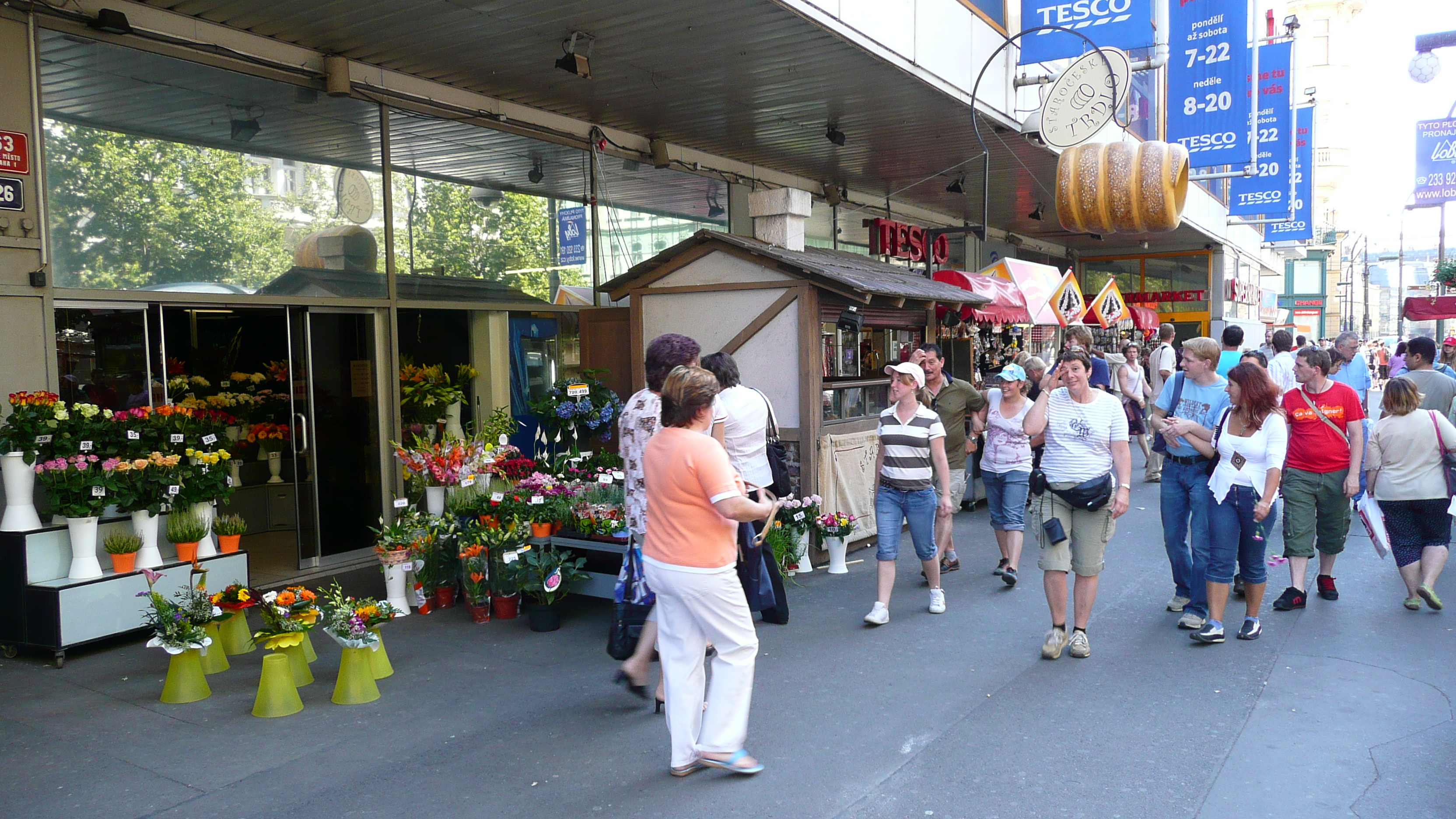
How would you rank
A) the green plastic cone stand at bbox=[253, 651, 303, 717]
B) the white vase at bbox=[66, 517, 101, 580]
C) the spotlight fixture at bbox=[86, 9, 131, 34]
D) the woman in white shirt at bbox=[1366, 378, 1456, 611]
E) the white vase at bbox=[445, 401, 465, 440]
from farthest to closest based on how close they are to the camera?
1. the white vase at bbox=[445, 401, 465, 440]
2. the woman in white shirt at bbox=[1366, 378, 1456, 611]
3. the spotlight fixture at bbox=[86, 9, 131, 34]
4. the white vase at bbox=[66, 517, 101, 580]
5. the green plastic cone stand at bbox=[253, 651, 303, 717]

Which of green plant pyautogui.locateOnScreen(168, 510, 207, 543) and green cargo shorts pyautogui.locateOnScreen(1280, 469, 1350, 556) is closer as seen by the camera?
green plant pyautogui.locateOnScreen(168, 510, 207, 543)

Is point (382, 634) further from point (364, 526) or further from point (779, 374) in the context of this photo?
point (779, 374)

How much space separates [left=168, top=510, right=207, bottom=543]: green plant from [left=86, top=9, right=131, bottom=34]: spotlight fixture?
302 centimetres

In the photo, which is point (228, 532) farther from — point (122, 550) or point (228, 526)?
point (122, 550)

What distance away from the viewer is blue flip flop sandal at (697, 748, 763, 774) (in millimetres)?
4125

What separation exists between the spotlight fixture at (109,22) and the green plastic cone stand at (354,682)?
417 centimetres

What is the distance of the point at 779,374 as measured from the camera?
8.33 m

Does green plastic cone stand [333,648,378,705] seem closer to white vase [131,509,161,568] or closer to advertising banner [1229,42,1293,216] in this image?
white vase [131,509,161,568]

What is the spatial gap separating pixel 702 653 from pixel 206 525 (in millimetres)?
3867

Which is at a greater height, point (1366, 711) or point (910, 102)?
point (910, 102)

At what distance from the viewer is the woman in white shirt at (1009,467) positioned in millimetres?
7465

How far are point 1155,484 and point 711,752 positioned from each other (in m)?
10.0

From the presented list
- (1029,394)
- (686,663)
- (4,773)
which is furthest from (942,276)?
(4,773)

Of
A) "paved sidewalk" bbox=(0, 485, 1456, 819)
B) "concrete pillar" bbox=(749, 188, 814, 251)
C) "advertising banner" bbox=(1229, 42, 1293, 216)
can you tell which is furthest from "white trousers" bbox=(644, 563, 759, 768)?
"advertising banner" bbox=(1229, 42, 1293, 216)
